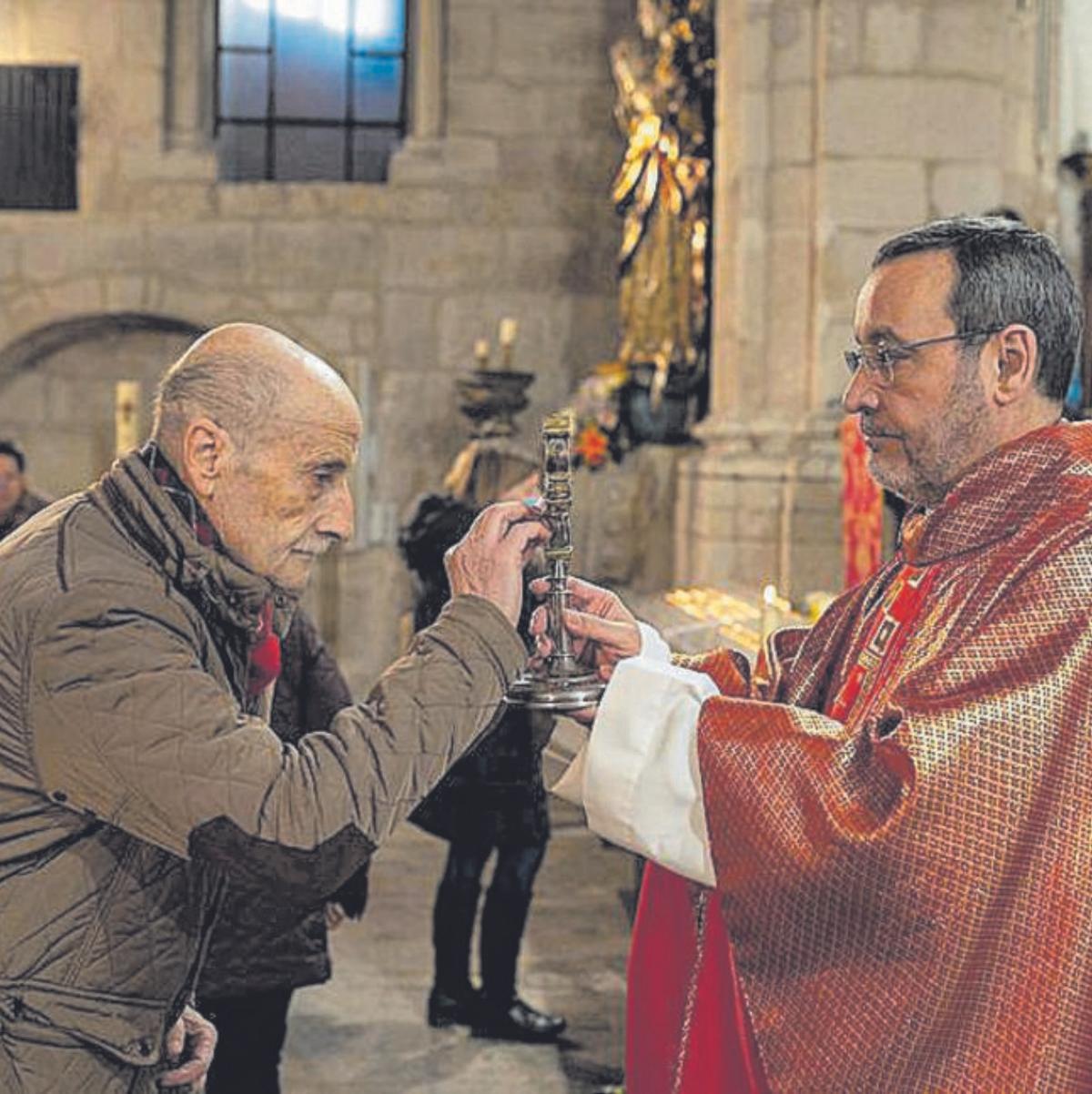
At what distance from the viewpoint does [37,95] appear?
11.2m

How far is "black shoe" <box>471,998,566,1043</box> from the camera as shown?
5.14 metres

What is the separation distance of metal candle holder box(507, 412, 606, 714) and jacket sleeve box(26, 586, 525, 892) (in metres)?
0.34

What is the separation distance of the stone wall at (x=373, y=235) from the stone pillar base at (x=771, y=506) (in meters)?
3.33

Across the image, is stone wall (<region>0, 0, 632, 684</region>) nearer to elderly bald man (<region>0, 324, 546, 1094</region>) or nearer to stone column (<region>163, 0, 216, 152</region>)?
stone column (<region>163, 0, 216, 152</region>)

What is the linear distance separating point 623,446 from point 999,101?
2.61 metres

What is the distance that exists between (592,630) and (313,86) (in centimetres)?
971

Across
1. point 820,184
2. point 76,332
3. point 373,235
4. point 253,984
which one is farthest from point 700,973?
point 76,332

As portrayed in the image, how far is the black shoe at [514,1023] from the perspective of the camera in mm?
5145

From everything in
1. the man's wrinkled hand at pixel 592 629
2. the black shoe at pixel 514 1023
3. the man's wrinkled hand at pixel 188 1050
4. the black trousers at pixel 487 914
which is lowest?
the black shoe at pixel 514 1023

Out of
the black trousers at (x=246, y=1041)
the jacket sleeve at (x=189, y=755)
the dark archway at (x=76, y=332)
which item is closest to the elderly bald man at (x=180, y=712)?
the jacket sleeve at (x=189, y=755)

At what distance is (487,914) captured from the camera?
5.16m

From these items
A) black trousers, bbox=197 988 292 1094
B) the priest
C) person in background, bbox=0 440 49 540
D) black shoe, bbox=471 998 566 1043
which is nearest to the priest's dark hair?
the priest

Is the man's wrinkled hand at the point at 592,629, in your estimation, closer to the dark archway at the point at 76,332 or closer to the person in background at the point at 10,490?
the person in background at the point at 10,490

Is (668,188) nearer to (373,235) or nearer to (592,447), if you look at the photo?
(592,447)
